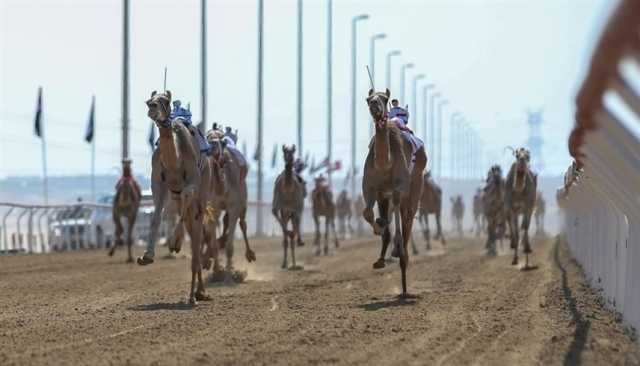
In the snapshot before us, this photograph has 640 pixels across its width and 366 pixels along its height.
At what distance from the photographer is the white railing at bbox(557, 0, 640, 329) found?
7078mm

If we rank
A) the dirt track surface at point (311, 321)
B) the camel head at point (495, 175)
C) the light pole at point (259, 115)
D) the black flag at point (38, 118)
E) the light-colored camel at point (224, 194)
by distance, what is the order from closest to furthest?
the dirt track surface at point (311, 321), the light-colored camel at point (224, 194), the camel head at point (495, 175), the black flag at point (38, 118), the light pole at point (259, 115)

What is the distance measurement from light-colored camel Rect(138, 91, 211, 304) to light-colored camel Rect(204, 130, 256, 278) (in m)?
2.40

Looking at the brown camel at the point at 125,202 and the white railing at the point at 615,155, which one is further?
the brown camel at the point at 125,202

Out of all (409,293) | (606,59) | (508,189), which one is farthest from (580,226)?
(606,59)

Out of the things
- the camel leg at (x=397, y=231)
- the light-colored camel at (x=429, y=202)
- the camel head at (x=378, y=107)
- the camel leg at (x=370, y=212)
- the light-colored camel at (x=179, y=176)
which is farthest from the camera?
the light-colored camel at (x=429, y=202)

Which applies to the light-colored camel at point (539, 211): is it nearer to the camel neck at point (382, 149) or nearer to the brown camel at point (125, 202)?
the brown camel at point (125, 202)

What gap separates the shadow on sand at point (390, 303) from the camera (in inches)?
585

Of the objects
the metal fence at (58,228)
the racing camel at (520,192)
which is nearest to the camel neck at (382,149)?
the racing camel at (520,192)

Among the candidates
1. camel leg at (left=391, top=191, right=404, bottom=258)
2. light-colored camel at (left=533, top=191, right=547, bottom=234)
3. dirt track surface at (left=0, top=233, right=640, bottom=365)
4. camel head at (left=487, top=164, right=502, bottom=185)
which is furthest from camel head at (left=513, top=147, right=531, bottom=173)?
light-colored camel at (left=533, top=191, right=547, bottom=234)

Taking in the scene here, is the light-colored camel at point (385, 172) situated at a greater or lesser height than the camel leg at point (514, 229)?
greater

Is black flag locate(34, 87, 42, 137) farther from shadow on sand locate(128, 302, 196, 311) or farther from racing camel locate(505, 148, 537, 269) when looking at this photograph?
shadow on sand locate(128, 302, 196, 311)

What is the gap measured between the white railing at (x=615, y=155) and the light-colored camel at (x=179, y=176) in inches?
198

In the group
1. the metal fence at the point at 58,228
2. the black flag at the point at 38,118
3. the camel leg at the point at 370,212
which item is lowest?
the metal fence at the point at 58,228

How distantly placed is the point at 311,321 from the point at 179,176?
11.6ft
